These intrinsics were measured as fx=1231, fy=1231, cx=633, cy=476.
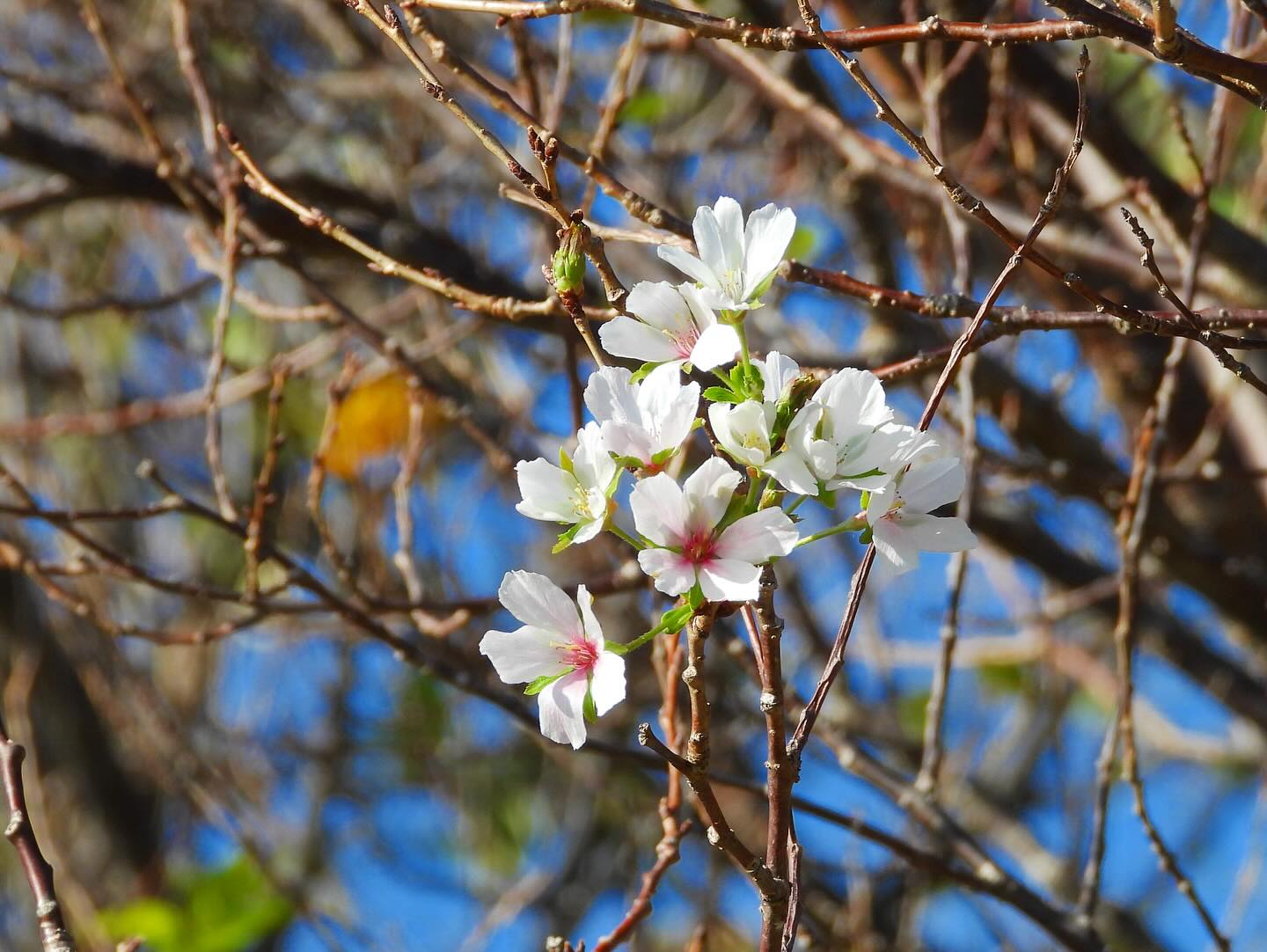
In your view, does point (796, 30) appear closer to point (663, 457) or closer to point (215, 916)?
point (663, 457)

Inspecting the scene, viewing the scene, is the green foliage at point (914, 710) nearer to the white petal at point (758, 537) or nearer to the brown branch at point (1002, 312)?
the brown branch at point (1002, 312)

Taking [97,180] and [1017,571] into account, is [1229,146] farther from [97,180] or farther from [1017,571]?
[97,180]

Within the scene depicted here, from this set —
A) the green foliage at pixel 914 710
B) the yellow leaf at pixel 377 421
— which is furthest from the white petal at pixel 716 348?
the green foliage at pixel 914 710

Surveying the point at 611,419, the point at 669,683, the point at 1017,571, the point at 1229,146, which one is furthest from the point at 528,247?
the point at 611,419

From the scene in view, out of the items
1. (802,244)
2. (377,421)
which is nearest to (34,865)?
(802,244)

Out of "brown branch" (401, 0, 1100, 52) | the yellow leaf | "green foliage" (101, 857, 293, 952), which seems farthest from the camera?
the yellow leaf

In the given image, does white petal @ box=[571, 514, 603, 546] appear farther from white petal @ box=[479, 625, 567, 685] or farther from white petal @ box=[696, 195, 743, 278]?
white petal @ box=[696, 195, 743, 278]

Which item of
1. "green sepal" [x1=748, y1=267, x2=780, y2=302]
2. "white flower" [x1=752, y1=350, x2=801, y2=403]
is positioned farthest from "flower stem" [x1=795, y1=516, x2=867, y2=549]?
"green sepal" [x1=748, y1=267, x2=780, y2=302]
